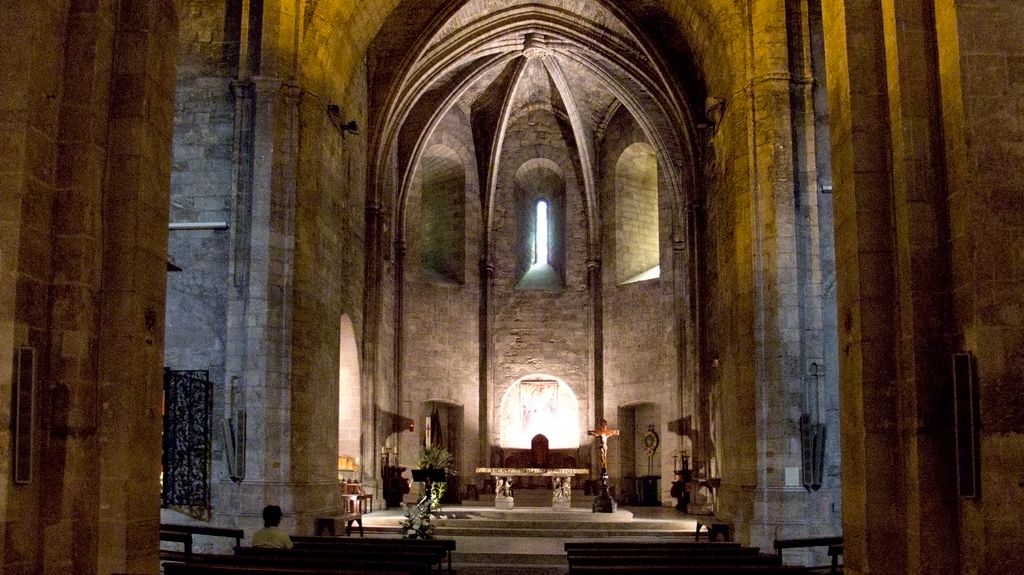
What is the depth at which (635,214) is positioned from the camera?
31094 mm

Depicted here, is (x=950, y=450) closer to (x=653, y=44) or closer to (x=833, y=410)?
(x=833, y=410)

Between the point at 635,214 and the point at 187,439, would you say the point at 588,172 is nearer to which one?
the point at 635,214

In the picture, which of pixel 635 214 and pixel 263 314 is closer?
pixel 263 314

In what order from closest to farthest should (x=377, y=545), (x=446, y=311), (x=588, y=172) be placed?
(x=377, y=545) < (x=446, y=311) < (x=588, y=172)

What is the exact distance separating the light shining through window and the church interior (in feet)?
0.34

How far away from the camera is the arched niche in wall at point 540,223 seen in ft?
105

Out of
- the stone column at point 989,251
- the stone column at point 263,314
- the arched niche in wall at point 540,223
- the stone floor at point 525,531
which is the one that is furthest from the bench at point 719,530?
the arched niche in wall at point 540,223

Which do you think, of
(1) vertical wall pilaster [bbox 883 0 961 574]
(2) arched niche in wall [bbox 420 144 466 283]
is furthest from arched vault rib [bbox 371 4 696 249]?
(1) vertical wall pilaster [bbox 883 0 961 574]

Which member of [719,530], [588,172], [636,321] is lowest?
[719,530]

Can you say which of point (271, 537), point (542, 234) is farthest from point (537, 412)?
point (271, 537)

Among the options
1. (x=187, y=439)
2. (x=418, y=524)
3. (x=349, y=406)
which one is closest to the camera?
(x=418, y=524)

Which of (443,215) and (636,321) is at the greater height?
(443,215)

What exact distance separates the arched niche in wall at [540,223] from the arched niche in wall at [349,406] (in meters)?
9.02

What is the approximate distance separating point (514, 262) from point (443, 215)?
261 cm
